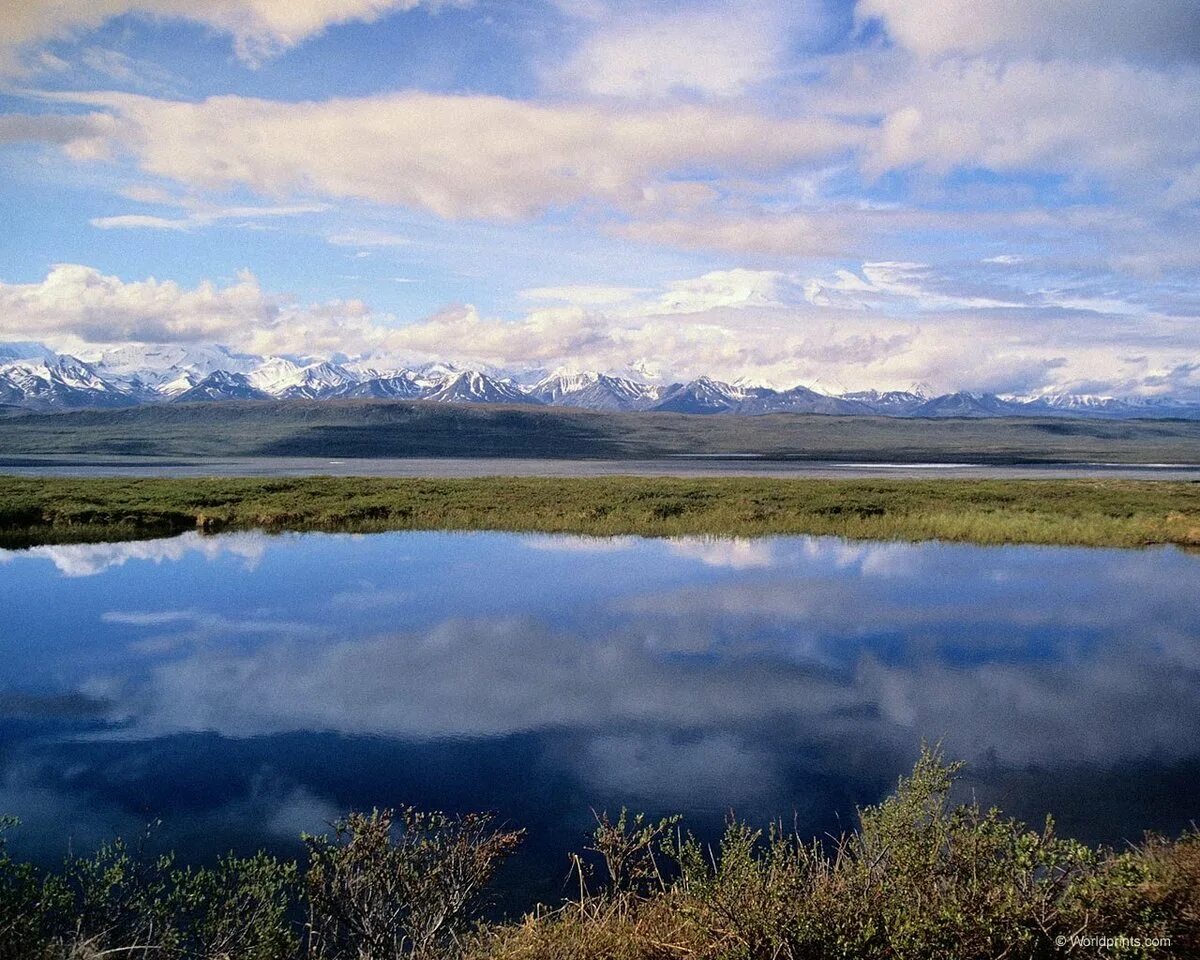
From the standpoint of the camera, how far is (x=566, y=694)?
61.7 ft

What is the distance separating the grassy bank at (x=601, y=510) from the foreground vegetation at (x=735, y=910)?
35823 mm

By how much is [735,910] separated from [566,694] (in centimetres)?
Result: 1235

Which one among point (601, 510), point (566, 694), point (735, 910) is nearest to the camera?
point (735, 910)

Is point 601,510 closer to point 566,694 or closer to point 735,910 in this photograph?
point 566,694

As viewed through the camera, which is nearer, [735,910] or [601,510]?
[735,910]

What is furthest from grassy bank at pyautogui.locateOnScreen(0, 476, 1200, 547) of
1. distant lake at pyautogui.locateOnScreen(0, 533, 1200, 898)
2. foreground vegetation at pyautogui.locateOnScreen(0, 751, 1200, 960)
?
foreground vegetation at pyautogui.locateOnScreen(0, 751, 1200, 960)

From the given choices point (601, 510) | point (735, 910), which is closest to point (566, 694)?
point (735, 910)

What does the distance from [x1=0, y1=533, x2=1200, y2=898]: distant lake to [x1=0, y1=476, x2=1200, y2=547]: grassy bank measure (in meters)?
10.5

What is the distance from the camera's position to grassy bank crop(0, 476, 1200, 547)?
44438 millimetres

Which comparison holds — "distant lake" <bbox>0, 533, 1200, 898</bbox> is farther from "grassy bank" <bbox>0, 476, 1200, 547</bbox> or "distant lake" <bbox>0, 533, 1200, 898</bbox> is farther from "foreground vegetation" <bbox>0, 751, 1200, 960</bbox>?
"grassy bank" <bbox>0, 476, 1200, 547</bbox>

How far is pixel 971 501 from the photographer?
5806cm

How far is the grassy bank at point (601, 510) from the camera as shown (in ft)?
146

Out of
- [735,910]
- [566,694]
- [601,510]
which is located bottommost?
[566,694]

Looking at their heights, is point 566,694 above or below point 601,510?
below
